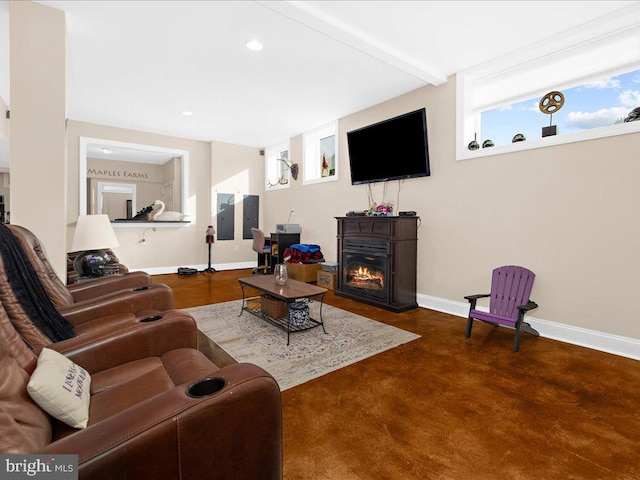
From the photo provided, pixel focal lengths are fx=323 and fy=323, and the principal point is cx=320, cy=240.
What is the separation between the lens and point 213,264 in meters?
7.41

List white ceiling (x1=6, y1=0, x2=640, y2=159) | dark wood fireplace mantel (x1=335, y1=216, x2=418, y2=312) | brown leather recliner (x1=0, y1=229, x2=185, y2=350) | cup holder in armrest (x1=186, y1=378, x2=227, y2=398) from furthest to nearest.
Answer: dark wood fireplace mantel (x1=335, y1=216, x2=418, y2=312), white ceiling (x1=6, y1=0, x2=640, y2=159), brown leather recliner (x1=0, y1=229, x2=185, y2=350), cup holder in armrest (x1=186, y1=378, x2=227, y2=398)

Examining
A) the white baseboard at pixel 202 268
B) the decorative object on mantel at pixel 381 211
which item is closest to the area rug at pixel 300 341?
the decorative object on mantel at pixel 381 211

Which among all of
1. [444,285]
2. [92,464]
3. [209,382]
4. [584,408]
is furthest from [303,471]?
[444,285]

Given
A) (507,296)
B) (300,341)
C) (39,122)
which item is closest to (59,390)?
(300,341)

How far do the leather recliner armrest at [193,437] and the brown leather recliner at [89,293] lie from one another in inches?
58.2

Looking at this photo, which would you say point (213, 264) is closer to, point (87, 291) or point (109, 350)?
point (87, 291)

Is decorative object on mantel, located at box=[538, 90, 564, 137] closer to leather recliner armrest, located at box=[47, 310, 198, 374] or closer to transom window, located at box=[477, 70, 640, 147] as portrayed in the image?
transom window, located at box=[477, 70, 640, 147]

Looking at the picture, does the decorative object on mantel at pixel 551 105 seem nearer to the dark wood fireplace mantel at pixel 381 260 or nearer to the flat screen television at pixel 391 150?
the flat screen television at pixel 391 150

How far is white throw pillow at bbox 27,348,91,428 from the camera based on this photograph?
99cm

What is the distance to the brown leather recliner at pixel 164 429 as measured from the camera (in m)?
0.79

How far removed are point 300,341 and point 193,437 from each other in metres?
2.18

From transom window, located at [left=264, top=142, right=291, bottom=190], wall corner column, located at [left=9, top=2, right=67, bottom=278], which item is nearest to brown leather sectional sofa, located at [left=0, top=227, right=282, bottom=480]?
wall corner column, located at [left=9, top=2, right=67, bottom=278]

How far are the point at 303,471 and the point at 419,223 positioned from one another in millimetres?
3484

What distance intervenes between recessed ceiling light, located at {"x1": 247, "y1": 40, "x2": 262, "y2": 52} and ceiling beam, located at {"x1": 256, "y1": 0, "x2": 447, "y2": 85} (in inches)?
24.1
